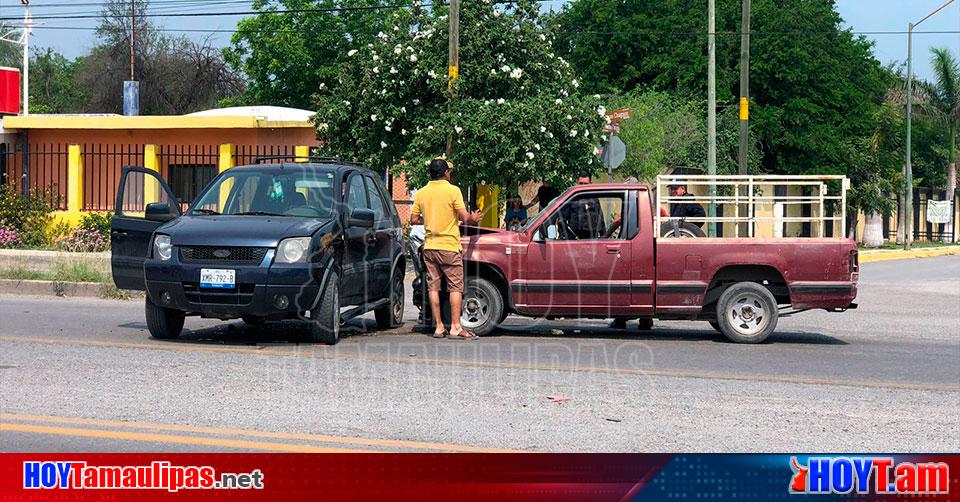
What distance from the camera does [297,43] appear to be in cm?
5575

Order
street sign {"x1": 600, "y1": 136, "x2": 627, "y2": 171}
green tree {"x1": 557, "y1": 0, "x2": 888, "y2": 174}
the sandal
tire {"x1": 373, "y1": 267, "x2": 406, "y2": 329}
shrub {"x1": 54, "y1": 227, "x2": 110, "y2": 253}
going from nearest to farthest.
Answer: the sandal
tire {"x1": 373, "y1": 267, "x2": 406, "y2": 329}
shrub {"x1": 54, "y1": 227, "x2": 110, "y2": 253}
street sign {"x1": 600, "y1": 136, "x2": 627, "y2": 171}
green tree {"x1": 557, "y1": 0, "x2": 888, "y2": 174}

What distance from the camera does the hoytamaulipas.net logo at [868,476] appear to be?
328 centimetres

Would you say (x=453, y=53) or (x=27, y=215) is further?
(x=27, y=215)

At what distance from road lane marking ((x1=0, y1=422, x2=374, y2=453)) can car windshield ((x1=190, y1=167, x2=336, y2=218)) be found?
493 centimetres

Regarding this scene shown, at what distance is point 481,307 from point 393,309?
113 centimetres

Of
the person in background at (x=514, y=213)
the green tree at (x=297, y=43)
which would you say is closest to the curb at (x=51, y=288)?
the person in background at (x=514, y=213)

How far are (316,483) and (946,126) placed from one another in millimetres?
57693

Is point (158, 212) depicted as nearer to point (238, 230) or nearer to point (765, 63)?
point (238, 230)

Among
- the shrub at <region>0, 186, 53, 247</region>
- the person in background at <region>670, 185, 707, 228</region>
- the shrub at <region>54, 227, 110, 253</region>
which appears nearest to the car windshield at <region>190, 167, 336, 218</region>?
the person in background at <region>670, 185, 707, 228</region>

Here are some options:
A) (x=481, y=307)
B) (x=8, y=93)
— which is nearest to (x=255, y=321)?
(x=481, y=307)

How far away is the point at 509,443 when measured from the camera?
6828 mm

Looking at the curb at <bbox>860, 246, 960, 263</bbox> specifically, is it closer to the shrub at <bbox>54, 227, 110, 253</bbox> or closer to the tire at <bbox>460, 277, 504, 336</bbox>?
the shrub at <bbox>54, 227, 110, 253</bbox>

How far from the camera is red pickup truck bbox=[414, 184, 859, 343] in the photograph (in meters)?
12.4

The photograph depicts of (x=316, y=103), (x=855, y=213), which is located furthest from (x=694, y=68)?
(x=316, y=103)
